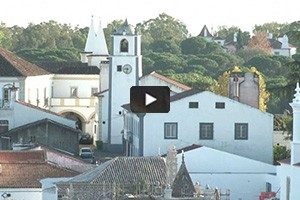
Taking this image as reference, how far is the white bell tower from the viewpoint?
7938cm

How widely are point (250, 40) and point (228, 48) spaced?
20.7 ft

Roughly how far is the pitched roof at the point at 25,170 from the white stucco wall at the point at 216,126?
7.20m

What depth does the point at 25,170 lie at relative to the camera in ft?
175

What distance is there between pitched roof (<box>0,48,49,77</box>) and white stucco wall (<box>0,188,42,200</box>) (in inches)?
1236

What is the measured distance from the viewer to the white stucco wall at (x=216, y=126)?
61.3 m

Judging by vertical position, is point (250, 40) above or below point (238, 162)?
above

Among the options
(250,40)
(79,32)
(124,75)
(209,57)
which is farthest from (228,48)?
(124,75)

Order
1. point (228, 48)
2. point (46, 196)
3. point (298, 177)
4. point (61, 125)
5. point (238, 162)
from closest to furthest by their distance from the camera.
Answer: point (298, 177), point (46, 196), point (238, 162), point (61, 125), point (228, 48)

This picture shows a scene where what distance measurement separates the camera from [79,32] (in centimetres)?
17625

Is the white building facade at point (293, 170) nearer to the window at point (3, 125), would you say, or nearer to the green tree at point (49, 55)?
the window at point (3, 125)

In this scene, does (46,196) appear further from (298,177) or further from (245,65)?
(245,65)
